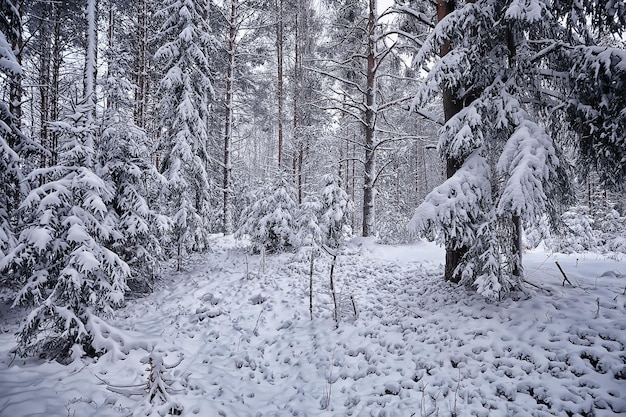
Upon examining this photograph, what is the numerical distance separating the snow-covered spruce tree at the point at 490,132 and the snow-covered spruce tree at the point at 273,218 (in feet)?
24.2

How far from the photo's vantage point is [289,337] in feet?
23.4

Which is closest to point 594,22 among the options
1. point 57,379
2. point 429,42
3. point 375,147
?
point 429,42

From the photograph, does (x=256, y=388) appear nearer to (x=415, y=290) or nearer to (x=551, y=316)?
(x=415, y=290)

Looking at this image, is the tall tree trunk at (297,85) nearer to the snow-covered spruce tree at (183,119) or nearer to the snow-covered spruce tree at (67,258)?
the snow-covered spruce tree at (183,119)

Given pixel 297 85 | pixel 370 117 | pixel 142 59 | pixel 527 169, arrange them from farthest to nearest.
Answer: pixel 297 85 → pixel 142 59 → pixel 370 117 → pixel 527 169

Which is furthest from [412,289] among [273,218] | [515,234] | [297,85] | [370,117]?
[297,85]

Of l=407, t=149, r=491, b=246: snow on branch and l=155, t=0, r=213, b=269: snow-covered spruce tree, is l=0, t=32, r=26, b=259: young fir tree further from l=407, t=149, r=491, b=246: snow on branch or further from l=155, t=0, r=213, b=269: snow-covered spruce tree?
l=407, t=149, r=491, b=246: snow on branch

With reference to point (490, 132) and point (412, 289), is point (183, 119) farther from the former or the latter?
point (490, 132)

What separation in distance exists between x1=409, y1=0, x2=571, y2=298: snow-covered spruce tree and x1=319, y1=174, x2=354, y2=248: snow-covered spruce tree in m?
6.04

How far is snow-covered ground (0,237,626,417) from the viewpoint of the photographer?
4.18 m

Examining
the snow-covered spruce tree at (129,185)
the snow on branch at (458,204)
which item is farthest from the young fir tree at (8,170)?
the snow on branch at (458,204)

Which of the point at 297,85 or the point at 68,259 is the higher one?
the point at 297,85

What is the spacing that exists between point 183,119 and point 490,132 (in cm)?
1091

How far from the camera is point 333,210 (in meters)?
11.9
